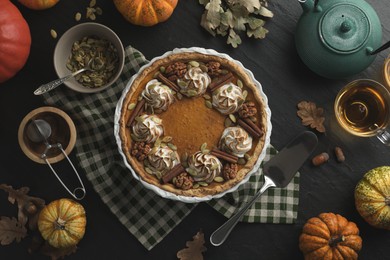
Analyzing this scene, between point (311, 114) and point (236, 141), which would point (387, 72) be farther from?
point (236, 141)

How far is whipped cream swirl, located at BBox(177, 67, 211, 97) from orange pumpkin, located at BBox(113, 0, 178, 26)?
380 millimetres

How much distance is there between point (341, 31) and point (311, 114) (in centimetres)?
50

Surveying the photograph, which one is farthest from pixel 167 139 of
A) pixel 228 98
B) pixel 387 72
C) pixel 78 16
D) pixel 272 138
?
pixel 387 72

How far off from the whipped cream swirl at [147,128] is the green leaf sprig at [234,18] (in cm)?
66

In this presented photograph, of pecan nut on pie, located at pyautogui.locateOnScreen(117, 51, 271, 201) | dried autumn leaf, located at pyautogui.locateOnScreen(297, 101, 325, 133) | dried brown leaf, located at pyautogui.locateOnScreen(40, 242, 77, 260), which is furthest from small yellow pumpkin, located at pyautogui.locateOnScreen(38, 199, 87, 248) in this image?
dried autumn leaf, located at pyautogui.locateOnScreen(297, 101, 325, 133)

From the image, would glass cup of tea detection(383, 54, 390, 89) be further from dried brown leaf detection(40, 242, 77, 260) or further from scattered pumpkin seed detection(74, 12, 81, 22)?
dried brown leaf detection(40, 242, 77, 260)

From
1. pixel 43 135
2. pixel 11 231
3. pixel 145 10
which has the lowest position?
pixel 11 231

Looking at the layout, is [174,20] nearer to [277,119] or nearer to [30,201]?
[277,119]

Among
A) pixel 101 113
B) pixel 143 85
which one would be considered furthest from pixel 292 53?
pixel 101 113

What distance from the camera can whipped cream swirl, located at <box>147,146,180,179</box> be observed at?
8.83ft

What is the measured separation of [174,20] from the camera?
3.06 m

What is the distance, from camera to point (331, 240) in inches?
111

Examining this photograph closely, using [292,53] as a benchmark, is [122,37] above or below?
below

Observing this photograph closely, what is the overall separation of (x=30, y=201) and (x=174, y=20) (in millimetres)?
1304
